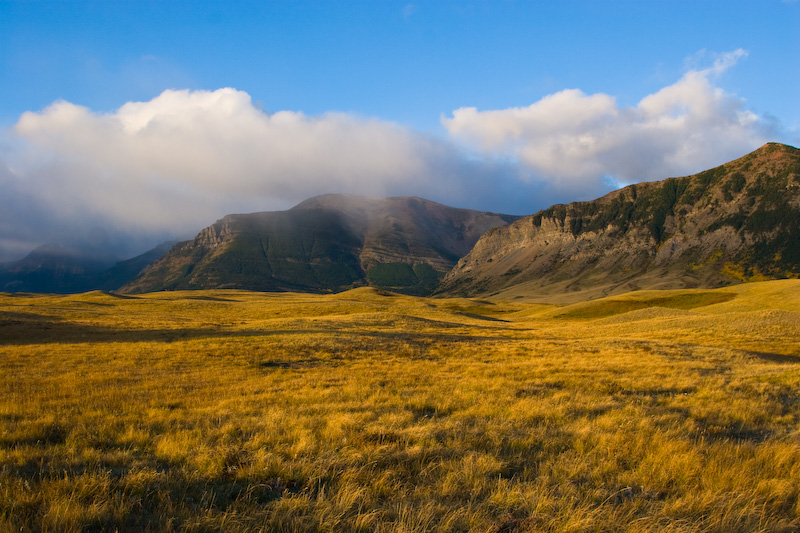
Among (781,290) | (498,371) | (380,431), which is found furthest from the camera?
(781,290)

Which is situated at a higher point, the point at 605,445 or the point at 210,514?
the point at 210,514

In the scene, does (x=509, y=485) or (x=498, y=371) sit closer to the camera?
(x=509, y=485)

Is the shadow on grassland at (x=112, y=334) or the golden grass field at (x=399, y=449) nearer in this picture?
the golden grass field at (x=399, y=449)

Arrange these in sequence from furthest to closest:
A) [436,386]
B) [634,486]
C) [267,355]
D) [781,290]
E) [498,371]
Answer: [781,290], [267,355], [498,371], [436,386], [634,486]

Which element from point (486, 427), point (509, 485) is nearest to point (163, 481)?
point (509, 485)

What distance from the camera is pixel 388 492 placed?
5.54m

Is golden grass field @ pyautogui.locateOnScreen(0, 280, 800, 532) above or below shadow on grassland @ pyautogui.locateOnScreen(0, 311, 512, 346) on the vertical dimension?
above

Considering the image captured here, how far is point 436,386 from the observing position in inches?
564

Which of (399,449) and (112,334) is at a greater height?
(399,449)

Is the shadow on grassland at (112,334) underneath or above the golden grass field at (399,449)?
underneath

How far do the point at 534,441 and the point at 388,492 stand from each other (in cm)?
355

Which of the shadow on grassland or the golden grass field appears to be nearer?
the golden grass field

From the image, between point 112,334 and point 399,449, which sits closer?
point 399,449

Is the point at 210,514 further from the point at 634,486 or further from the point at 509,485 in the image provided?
the point at 634,486
